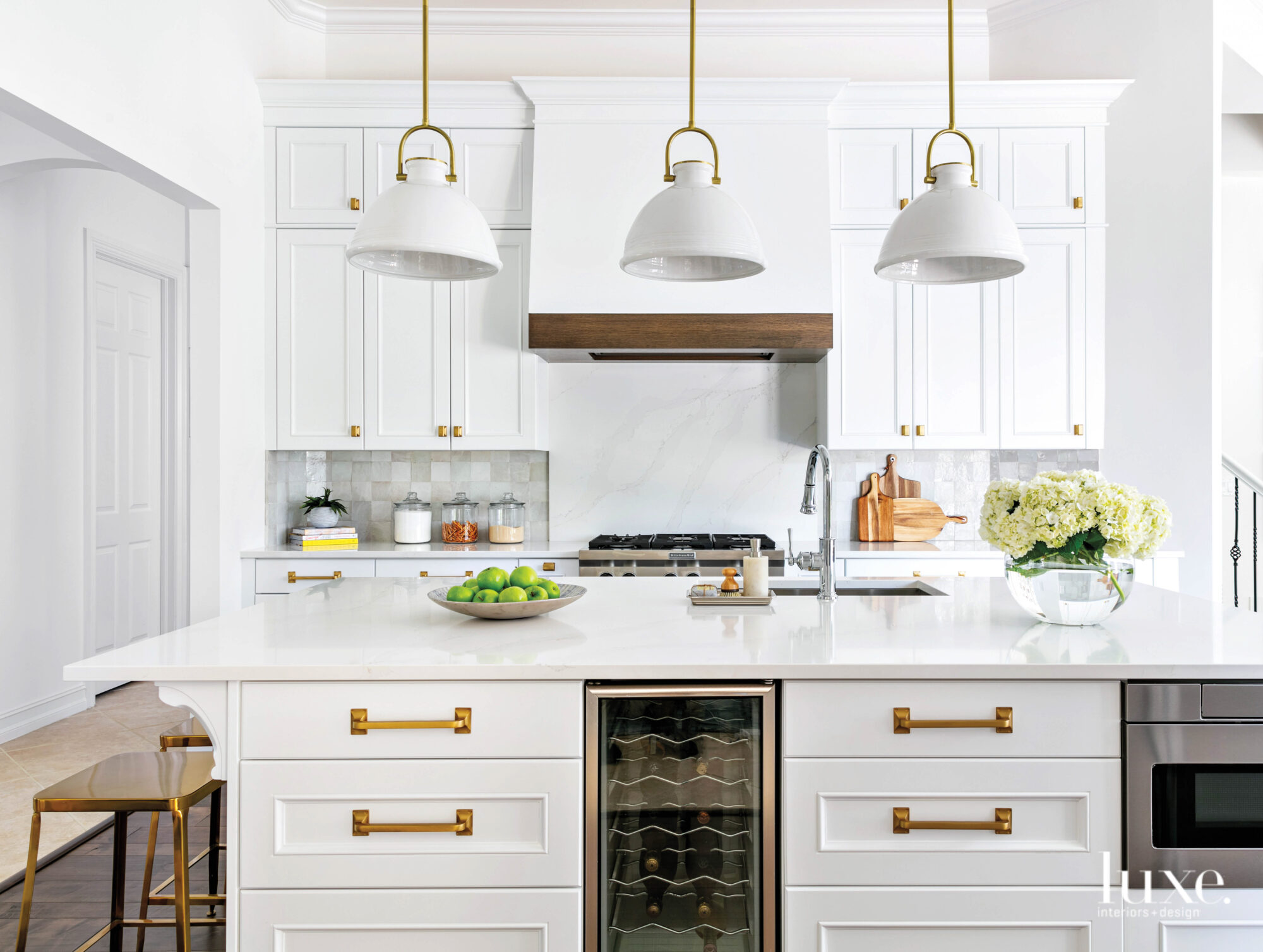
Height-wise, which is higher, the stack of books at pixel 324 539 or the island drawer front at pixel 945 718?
the stack of books at pixel 324 539

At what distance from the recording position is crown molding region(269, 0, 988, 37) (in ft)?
14.0

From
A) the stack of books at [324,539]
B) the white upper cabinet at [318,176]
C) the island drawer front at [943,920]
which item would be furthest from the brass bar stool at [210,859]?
the white upper cabinet at [318,176]

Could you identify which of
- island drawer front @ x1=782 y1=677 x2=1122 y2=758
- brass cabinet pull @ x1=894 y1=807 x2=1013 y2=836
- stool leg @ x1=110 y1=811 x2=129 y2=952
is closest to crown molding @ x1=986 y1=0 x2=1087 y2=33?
island drawer front @ x1=782 y1=677 x2=1122 y2=758

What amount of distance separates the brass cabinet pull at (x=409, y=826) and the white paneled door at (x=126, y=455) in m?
3.69

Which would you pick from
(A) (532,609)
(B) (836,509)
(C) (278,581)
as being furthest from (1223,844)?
(C) (278,581)

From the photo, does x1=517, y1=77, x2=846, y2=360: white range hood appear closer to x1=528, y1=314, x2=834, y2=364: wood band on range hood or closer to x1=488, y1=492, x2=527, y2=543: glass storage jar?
x1=528, y1=314, x2=834, y2=364: wood band on range hood

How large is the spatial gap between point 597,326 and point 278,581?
1775mm

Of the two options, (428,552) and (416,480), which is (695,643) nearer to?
(428,552)

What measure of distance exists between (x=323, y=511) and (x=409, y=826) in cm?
271

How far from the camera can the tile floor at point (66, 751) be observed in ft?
9.36

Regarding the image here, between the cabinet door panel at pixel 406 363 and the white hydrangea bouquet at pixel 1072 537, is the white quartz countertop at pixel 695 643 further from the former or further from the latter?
the cabinet door panel at pixel 406 363

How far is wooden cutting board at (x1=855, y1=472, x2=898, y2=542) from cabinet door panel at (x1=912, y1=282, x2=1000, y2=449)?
368 mm

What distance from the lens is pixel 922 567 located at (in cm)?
378

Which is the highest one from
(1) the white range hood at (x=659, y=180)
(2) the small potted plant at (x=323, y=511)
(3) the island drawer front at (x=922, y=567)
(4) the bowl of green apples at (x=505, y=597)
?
(1) the white range hood at (x=659, y=180)
